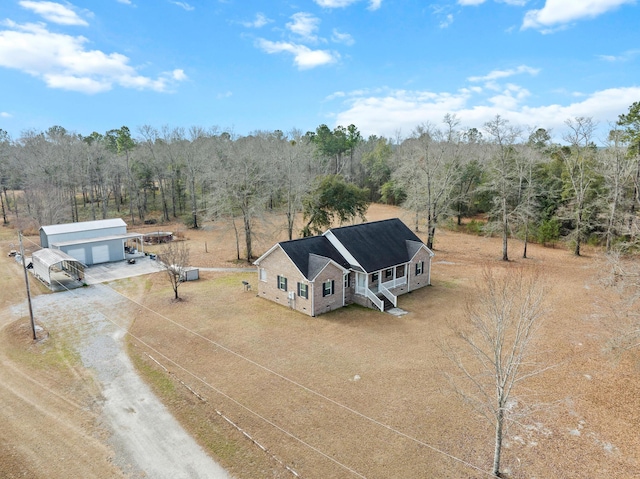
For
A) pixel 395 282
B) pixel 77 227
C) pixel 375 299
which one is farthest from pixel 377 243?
pixel 77 227

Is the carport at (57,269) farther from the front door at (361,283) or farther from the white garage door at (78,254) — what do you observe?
the front door at (361,283)

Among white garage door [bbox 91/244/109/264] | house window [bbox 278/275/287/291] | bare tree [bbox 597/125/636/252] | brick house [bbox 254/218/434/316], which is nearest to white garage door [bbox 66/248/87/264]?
white garage door [bbox 91/244/109/264]

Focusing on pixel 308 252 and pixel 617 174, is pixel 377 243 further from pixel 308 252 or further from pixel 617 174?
pixel 617 174

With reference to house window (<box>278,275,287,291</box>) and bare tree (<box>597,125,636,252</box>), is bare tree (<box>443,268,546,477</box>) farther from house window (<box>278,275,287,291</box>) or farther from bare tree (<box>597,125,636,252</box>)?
bare tree (<box>597,125,636,252</box>)

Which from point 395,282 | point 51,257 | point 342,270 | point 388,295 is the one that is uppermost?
point 51,257

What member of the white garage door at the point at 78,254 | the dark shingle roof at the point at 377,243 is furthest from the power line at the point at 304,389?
the white garage door at the point at 78,254

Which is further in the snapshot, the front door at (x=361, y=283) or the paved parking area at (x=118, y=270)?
the paved parking area at (x=118, y=270)

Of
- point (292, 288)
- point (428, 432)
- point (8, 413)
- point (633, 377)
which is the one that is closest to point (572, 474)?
point (428, 432)
